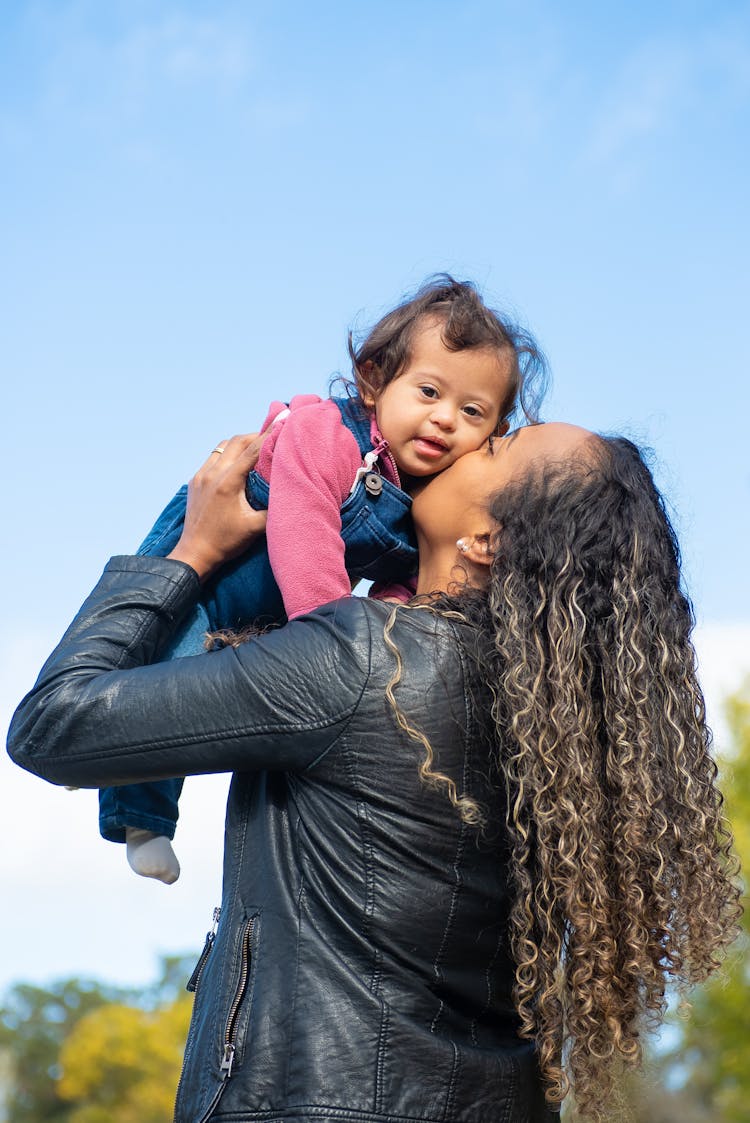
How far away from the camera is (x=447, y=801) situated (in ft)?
9.16

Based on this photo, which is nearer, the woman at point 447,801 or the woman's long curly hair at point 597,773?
the woman at point 447,801

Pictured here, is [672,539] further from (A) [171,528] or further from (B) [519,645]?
(A) [171,528]

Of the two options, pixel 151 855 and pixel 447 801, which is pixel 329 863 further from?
pixel 151 855

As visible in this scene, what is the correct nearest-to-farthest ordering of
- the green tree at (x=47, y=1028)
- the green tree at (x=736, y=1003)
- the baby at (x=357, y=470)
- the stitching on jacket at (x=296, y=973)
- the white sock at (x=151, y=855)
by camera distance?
1. the stitching on jacket at (x=296, y=973)
2. the baby at (x=357, y=470)
3. the white sock at (x=151, y=855)
4. the green tree at (x=736, y=1003)
5. the green tree at (x=47, y=1028)

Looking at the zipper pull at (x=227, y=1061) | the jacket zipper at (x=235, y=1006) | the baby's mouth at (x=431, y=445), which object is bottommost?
the zipper pull at (x=227, y=1061)

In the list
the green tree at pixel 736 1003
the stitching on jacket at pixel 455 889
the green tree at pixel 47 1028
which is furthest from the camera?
the green tree at pixel 47 1028

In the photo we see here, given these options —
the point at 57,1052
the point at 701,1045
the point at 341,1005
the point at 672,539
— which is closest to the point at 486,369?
the point at 672,539

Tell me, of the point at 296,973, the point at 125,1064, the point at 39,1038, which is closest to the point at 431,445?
the point at 296,973

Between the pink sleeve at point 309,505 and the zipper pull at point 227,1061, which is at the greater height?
the pink sleeve at point 309,505

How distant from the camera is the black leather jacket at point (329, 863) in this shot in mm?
2611

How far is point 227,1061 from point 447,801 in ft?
2.16

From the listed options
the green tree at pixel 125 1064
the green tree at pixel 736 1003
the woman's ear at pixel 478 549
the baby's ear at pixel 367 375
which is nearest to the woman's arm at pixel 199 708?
the woman's ear at pixel 478 549

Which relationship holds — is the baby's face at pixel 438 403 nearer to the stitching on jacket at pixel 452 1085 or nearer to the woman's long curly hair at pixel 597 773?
the woman's long curly hair at pixel 597 773

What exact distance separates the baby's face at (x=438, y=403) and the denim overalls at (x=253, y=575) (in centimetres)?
13
